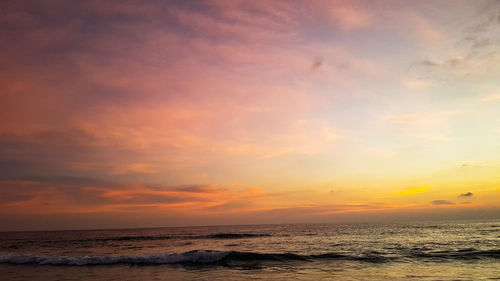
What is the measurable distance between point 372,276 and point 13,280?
1964cm

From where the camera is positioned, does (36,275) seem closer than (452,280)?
No

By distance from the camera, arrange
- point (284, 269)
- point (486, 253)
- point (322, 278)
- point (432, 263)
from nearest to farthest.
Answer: point (322, 278)
point (284, 269)
point (432, 263)
point (486, 253)

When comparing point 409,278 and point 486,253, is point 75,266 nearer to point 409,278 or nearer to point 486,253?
point 409,278

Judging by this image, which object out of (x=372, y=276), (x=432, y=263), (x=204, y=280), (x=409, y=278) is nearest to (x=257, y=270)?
(x=204, y=280)

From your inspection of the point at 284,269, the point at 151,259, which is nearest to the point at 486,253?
the point at 284,269

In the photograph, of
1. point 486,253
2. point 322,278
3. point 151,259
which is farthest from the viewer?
point 486,253

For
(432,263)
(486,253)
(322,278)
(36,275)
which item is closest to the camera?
(322,278)

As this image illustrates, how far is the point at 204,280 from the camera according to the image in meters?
16.0

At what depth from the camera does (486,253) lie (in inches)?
1014

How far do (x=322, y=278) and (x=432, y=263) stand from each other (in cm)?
1032

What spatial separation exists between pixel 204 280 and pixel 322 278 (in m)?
6.23

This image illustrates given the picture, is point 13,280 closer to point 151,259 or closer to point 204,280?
point 151,259

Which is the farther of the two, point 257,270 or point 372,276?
point 257,270

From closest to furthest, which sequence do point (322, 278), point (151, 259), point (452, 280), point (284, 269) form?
1. point (452, 280)
2. point (322, 278)
3. point (284, 269)
4. point (151, 259)
